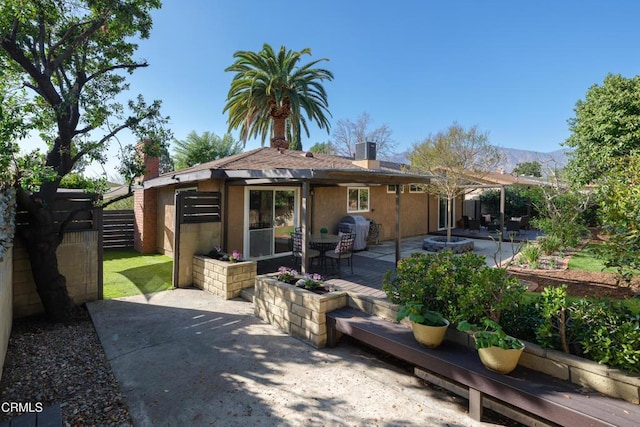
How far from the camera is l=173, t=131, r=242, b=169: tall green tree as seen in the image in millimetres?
26781

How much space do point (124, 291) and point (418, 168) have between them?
14.5m

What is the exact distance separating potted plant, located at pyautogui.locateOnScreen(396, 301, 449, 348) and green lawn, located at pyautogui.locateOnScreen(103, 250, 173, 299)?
21.6 ft

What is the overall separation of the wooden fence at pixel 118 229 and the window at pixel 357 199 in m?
9.57

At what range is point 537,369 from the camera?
3131mm

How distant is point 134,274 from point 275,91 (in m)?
10.8

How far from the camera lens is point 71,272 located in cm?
646

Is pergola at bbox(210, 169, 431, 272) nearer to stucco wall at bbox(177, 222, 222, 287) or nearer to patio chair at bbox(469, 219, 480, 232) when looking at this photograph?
stucco wall at bbox(177, 222, 222, 287)

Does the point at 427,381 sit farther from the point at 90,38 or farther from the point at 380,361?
the point at 90,38

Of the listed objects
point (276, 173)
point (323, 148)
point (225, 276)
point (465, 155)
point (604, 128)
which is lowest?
point (225, 276)

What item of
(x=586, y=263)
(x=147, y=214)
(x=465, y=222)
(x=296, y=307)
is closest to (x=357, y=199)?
(x=586, y=263)

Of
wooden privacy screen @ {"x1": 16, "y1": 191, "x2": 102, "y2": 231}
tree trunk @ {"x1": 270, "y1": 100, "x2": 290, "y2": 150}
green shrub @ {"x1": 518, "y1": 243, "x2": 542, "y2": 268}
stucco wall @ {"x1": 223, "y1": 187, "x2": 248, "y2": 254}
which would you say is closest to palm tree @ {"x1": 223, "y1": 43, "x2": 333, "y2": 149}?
tree trunk @ {"x1": 270, "y1": 100, "x2": 290, "y2": 150}

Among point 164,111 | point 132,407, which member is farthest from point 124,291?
point 132,407

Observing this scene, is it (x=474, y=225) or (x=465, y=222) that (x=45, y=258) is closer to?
(x=474, y=225)

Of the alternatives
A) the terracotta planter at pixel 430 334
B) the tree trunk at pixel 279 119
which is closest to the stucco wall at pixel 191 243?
the terracotta planter at pixel 430 334
